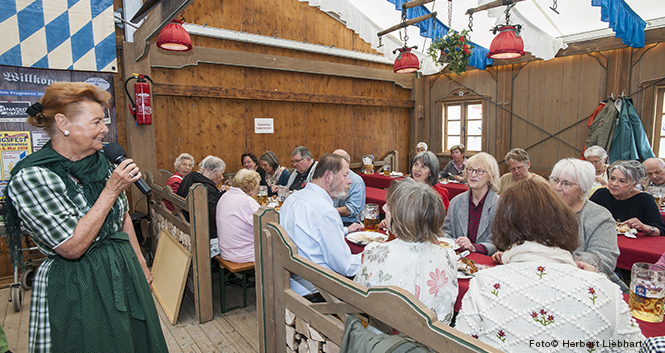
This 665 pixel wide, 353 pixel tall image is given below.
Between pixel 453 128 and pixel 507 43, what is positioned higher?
pixel 507 43

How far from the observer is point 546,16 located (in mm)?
5812

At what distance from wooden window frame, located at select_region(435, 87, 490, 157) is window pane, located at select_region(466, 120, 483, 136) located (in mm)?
124

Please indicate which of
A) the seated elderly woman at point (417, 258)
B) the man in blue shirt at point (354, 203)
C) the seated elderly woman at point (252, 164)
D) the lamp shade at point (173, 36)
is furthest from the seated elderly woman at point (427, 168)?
the lamp shade at point (173, 36)

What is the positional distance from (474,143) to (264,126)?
4732 millimetres

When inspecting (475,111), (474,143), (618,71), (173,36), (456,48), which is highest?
(456,48)

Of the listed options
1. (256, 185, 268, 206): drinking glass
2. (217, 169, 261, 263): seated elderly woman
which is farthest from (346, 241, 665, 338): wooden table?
(256, 185, 268, 206): drinking glass

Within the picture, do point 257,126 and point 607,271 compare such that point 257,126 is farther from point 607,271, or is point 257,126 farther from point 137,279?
point 607,271

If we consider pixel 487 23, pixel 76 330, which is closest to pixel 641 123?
pixel 487 23

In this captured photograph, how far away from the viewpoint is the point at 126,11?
16.7 feet

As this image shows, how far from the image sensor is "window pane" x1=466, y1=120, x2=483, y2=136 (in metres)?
7.88

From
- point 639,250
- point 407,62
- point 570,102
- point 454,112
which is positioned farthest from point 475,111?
point 639,250

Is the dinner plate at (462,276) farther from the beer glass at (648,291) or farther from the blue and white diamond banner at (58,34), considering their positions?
the blue and white diamond banner at (58,34)

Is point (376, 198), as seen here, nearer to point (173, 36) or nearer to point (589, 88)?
point (173, 36)

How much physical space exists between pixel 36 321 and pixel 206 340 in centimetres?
163
